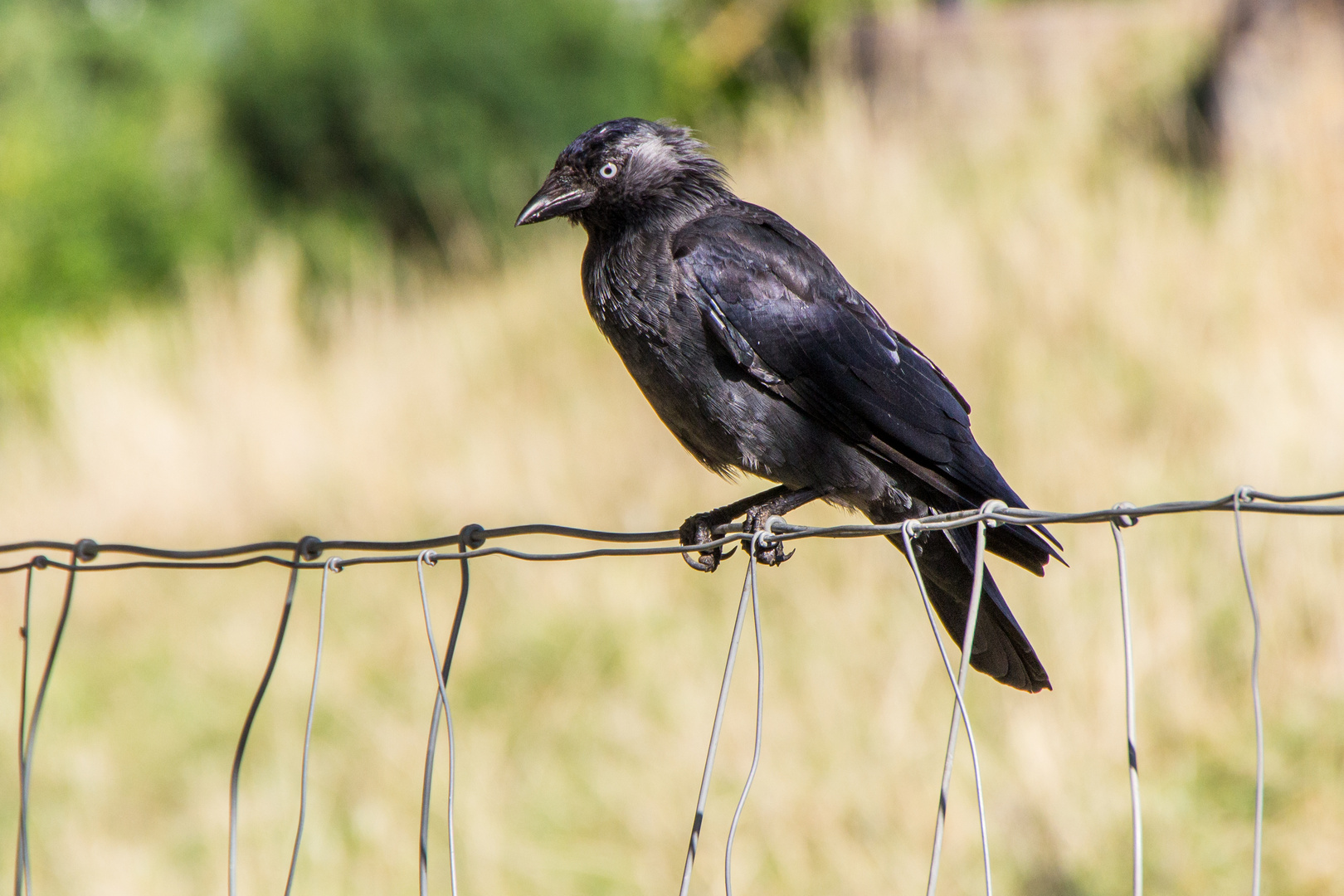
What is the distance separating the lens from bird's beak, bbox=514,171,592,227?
117 inches

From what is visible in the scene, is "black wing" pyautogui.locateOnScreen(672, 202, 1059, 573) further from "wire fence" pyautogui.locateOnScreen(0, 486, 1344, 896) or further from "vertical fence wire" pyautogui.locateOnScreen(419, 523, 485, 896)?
"vertical fence wire" pyautogui.locateOnScreen(419, 523, 485, 896)

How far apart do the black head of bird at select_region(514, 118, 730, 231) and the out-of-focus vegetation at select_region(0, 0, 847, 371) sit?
869 centimetres

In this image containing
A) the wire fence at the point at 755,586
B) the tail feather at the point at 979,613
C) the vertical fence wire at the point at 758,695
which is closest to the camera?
the wire fence at the point at 755,586

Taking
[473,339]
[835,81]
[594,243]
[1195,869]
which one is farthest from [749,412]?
[835,81]

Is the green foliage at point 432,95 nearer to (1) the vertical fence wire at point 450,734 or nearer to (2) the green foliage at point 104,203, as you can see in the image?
(2) the green foliage at point 104,203

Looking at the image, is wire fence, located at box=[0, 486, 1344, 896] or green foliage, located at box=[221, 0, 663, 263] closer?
wire fence, located at box=[0, 486, 1344, 896]

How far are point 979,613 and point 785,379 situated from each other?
0.66 meters

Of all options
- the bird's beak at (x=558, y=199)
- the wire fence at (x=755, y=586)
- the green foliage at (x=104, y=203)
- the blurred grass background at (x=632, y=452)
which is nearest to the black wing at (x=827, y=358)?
the bird's beak at (x=558, y=199)

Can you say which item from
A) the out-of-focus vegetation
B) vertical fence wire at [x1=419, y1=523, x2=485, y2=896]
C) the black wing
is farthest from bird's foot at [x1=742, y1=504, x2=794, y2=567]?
the out-of-focus vegetation

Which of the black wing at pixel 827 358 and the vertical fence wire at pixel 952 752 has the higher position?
the black wing at pixel 827 358

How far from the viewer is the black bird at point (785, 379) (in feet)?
8.89

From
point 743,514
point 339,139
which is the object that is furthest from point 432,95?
point 743,514

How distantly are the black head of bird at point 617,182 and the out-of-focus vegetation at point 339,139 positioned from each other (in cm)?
869

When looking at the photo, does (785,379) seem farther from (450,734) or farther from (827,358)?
(450,734)
